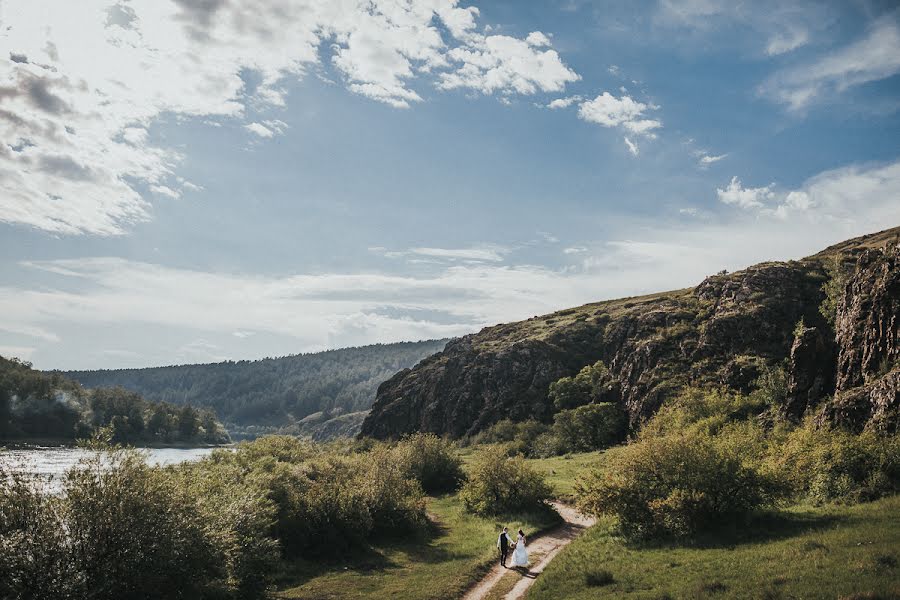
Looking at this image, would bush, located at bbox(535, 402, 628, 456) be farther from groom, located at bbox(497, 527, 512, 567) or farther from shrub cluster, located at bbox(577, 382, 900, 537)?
groom, located at bbox(497, 527, 512, 567)

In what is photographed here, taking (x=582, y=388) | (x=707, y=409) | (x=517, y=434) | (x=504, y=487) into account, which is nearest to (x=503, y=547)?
(x=504, y=487)

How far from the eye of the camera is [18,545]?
2180cm

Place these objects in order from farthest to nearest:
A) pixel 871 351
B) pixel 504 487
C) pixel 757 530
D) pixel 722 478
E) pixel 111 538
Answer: pixel 504 487, pixel 871 351, pixel 722 478, pixel 757 530, pixel 111 538

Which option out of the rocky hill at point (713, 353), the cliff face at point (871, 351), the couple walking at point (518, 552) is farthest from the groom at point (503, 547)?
the rocky hill at point (713, 353)

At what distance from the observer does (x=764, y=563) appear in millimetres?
24594

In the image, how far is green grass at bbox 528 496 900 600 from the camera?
21.1 meters

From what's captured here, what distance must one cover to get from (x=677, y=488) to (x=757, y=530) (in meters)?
4.61

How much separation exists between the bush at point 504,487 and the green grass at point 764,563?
610 inches

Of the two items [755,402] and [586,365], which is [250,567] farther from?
[586,365]

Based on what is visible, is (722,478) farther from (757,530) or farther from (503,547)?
(503,547)

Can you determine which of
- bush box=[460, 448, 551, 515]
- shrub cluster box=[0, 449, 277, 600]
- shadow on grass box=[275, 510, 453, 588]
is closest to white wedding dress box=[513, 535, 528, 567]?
shadow on grass box=[275, 510, 453, 588]

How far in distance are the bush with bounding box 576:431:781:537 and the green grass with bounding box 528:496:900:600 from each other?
1524 mm

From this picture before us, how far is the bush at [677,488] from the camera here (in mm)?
32031

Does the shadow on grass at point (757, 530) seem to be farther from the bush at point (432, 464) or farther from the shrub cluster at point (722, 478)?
the bush at point (432, 464)
